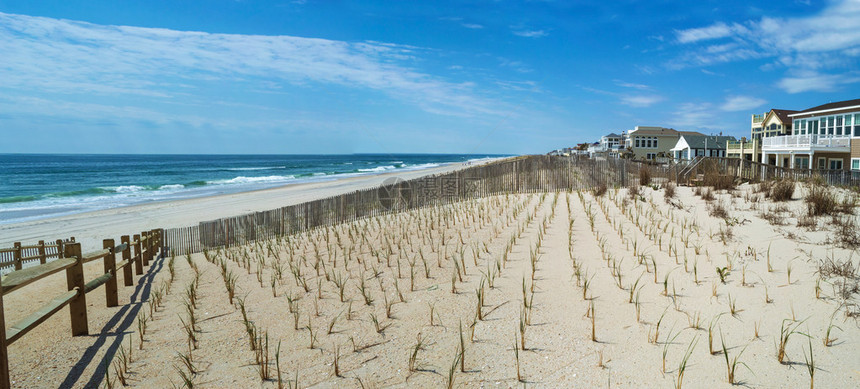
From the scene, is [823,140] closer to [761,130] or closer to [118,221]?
[761,130]

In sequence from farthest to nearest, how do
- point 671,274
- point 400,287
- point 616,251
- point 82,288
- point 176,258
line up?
point 176,258, point 616,251, point 400,287, point 671,274, point 82,288

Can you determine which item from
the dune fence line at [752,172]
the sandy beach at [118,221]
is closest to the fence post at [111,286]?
the sandy beach at [118,221]

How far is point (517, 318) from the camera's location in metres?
4.98

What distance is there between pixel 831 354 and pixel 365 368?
4.15 metres

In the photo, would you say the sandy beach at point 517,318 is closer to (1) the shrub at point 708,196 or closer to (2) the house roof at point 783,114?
(1) the shrub at point 708,196

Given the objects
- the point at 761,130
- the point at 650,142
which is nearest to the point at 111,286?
the point at 761,130

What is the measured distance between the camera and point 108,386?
394 centimetres

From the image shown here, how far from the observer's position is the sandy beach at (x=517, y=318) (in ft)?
13.2

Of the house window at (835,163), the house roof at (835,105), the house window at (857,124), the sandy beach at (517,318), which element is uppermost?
the house roof at (835,105)

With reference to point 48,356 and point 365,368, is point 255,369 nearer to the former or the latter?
point 365,368

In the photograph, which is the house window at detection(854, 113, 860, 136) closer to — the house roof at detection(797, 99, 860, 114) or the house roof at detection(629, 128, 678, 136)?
the house roof at detection(797, 99, 860, 114)

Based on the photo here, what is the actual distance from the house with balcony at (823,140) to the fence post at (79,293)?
103 feet

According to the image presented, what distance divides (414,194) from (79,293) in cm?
905

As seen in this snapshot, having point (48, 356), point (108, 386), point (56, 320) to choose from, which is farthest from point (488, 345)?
point (56, 320)
